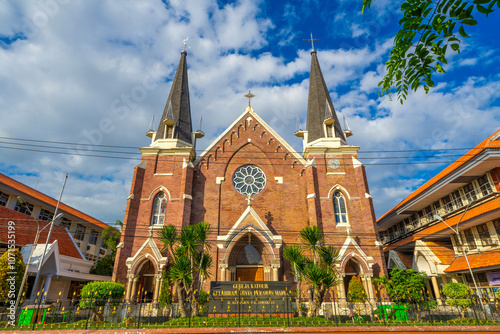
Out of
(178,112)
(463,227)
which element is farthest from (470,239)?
(178,112)

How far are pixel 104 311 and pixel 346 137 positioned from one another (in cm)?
2636

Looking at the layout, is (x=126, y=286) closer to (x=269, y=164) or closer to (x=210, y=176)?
(x=210, y=176)

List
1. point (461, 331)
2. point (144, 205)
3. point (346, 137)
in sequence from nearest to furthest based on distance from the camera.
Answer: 1. point (461, 331)
2. point (144, 205)
3. point (346, 137)

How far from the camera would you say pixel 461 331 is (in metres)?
12.0

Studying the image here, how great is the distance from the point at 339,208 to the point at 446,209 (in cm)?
1250

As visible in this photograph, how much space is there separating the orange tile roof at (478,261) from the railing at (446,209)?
476 centimetres

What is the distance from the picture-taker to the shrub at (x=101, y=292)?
16.4 m

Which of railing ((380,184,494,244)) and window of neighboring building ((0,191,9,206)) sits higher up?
window of neighboring building ((0,191,9,206))

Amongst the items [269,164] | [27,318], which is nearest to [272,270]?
[269,164]

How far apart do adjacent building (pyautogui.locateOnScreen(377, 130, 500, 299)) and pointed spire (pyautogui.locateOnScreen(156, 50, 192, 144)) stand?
2316cm

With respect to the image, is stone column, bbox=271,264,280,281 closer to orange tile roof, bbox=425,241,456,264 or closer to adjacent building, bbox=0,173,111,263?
orange tile roof, bbox=425,241,456,264

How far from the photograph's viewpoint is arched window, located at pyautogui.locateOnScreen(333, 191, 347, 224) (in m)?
23.6

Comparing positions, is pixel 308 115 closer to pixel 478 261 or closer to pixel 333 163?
pixel 333 163

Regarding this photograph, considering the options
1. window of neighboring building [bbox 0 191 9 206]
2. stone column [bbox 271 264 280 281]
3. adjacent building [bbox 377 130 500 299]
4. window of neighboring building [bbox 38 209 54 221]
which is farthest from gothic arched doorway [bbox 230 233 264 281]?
window of neighboring building [bbox 38 209 54 221]
